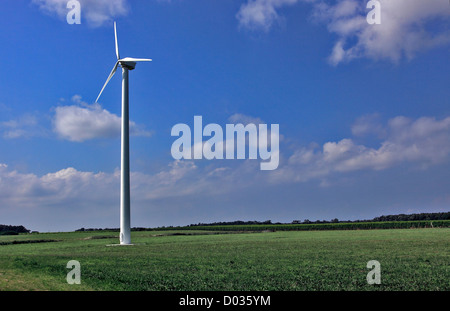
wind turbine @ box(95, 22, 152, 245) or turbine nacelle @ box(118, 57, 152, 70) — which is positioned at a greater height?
turbine nacelle @ box(118, 57, 152, 70)

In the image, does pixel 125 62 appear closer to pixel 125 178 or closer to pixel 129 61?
pixel 129 61

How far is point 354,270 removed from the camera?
86.2 feet

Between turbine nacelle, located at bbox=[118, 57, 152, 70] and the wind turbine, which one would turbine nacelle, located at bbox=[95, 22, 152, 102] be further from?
the wind turbine

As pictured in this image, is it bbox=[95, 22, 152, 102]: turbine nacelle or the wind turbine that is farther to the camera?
bbox=[95, 22, 152, 102]: turbine nacelle

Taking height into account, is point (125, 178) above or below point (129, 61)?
below

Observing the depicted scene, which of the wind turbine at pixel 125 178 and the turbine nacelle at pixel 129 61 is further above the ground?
the turbine nacelle at pixel 129 61

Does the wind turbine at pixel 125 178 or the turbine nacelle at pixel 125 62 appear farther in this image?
the turbine nacelle at pixel 125 62

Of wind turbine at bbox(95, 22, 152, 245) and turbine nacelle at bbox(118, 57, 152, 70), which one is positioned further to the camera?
turbine nacelle at bbox(118, 57, 152, 70)

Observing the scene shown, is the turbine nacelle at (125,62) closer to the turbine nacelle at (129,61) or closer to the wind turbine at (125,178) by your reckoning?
the turbine nacelle at (129,61)

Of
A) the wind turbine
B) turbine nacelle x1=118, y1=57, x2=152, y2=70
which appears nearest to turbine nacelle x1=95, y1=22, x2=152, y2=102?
turbine nacelle x1=118, y1=57, x2=152, y2=70

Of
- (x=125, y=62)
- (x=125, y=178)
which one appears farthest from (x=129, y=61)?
(x=125, y=178)

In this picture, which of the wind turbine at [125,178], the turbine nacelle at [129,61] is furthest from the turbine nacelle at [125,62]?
the wind turbine at [125,178]

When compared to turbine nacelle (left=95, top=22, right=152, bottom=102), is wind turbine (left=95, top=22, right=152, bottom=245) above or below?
below

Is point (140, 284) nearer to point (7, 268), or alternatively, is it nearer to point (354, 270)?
point (7, 268)
